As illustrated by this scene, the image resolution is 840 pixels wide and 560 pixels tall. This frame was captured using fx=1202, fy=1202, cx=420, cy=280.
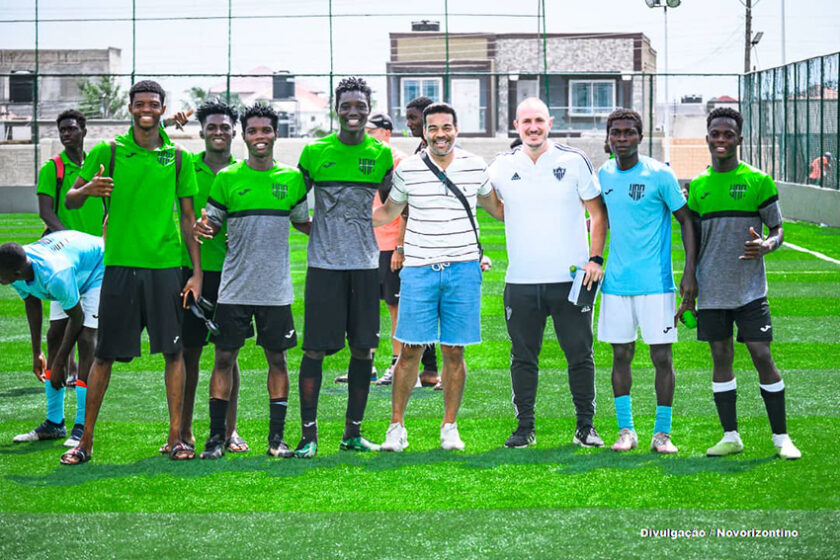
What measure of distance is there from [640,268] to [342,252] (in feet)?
5.73

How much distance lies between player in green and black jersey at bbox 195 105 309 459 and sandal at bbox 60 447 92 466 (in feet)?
2.19

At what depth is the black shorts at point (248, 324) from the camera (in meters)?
6.98

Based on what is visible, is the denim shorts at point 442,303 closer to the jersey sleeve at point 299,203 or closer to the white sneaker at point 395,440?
the white sneaker at point 395,440

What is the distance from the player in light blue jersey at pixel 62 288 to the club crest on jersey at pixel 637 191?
340 cm

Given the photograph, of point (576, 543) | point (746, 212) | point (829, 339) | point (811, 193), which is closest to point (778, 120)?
point (811, 193)

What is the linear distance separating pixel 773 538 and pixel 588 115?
148ft

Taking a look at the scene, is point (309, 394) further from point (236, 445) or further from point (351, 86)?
point (351, 86)

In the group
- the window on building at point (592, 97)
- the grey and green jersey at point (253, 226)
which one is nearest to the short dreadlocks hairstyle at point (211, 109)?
the grey and green jersey at point (253, 226)

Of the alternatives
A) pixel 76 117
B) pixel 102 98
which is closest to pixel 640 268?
pixel 76 117

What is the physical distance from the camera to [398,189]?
720 centimetres

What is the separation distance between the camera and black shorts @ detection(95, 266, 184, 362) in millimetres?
6852

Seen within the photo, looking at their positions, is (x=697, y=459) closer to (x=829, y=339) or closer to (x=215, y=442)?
(x=215, y=442)

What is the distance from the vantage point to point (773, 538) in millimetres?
5352

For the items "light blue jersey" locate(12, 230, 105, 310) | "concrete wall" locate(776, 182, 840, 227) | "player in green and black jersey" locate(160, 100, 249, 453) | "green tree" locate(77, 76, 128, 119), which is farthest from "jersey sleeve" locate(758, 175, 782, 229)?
"green tree" locate(77, 76, 128, 119)
